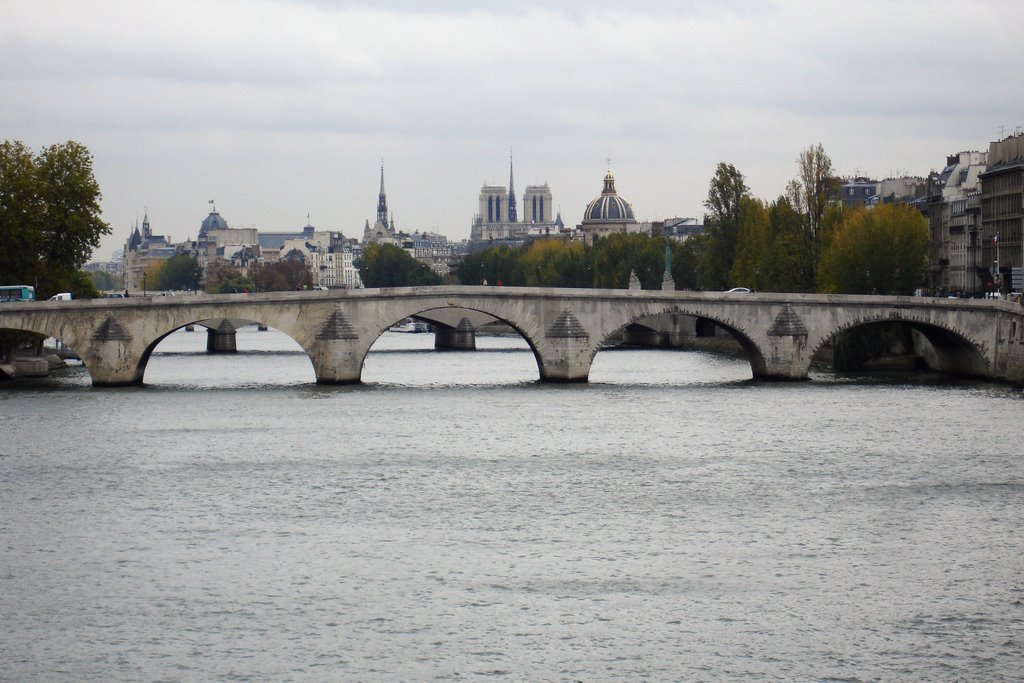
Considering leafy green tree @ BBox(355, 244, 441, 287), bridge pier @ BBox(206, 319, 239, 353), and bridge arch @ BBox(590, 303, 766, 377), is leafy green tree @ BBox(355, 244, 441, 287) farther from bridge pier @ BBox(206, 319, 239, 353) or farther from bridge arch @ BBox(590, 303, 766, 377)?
bridge arch @ BBox(590, 303, 766, 377)

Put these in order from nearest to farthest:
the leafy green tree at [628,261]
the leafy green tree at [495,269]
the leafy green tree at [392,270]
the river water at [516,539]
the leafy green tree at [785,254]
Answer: the river water at [516,539]
the leafy green tree at [785,254]
the leafy green tree at [628,261]
the leafy green tree at [495,269]
the leafy green tree at [392,270]

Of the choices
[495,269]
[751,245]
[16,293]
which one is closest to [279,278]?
[495,269]

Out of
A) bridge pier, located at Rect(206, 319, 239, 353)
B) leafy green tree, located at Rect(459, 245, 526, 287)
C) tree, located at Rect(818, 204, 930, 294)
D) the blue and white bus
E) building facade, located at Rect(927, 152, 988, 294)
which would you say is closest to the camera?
the blue and white bus

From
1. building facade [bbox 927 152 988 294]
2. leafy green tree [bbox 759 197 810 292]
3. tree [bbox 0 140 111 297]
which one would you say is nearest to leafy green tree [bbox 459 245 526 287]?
building facade [bbox 927 152 988 294]

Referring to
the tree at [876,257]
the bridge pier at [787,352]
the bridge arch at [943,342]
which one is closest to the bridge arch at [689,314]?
the bridge pier at [787,352]

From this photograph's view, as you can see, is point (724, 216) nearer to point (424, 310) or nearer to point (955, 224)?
point (955, 224)

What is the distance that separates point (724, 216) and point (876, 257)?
18.7 m

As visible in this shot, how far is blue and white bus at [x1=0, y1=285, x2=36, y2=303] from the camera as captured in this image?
64625mm

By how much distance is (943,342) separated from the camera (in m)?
64.6

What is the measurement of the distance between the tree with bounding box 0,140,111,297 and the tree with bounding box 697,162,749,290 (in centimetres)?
3333

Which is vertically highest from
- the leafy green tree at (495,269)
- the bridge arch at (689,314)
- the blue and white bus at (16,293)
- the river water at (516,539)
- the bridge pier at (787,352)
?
the leafy green tree at (495,269)

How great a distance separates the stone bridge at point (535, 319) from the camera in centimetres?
6025

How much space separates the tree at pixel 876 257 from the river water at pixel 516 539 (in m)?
18.7

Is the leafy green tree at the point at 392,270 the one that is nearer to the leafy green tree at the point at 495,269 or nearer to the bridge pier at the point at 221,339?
the leafy green tree at the point at 495,269
